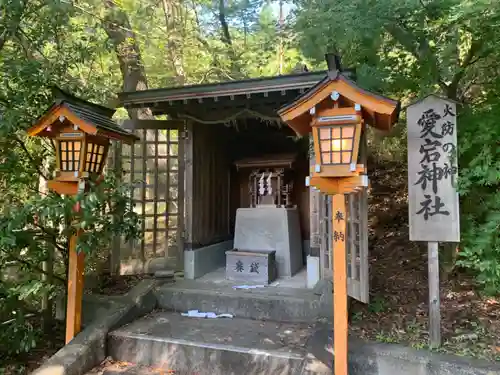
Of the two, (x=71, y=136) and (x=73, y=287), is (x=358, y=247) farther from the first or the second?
(x=71, y=136)

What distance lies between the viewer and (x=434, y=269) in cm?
379

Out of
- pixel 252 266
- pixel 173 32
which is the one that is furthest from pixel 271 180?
pixel 173 32

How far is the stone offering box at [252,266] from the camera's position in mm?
6211

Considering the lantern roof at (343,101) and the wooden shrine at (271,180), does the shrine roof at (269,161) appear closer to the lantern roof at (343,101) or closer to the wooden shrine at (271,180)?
the wooden shrine at (271,180)

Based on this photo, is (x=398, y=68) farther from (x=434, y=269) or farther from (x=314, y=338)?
(x=314, y=338)

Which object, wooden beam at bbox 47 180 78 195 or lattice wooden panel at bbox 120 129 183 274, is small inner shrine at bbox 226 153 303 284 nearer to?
lattice wooden panel at bbox 120 129 183 274

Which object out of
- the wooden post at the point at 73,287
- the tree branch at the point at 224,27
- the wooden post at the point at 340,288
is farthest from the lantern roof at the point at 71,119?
the tree branch at the point at 224,27

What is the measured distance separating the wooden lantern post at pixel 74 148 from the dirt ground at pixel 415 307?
132 inches

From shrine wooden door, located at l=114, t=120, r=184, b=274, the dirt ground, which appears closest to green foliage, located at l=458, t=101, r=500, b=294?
the dirt ground

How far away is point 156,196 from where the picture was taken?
6754mm

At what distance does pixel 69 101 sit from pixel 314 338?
3.91m

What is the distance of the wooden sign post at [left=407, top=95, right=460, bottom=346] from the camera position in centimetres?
376

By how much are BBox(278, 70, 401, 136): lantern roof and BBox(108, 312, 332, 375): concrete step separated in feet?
7.97

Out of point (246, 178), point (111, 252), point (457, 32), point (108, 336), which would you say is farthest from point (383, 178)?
point (108, 336)
